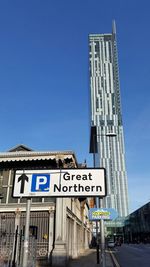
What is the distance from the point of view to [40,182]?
192 inches

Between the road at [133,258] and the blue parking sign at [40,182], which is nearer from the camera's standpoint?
the blue parking sign at [40,182]

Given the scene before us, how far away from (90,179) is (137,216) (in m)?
101

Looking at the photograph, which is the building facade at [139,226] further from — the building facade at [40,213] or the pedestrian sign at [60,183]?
the pedestrian sign at [60,183]

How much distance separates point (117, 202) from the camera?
639 feet

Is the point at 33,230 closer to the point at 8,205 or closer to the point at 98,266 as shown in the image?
the point at 8,205

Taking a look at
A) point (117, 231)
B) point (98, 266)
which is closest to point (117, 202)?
point (117, 231)

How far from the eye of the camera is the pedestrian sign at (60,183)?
4.76m

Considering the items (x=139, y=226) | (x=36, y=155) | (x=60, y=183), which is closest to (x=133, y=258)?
(x=36, y=155)

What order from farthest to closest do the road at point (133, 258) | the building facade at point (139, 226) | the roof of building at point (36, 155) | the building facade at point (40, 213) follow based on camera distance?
the building facade at point (139, 226)
the road at point (133, 258)
the roof of building at point (36, 155)
the building facade at point (40, 213)

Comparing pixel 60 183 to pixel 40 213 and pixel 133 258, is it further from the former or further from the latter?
pixel 133 258

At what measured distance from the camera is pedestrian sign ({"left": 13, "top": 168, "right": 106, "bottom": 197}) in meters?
4.76

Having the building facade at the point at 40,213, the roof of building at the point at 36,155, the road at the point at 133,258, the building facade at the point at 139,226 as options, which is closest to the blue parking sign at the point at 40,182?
the building facade at the point at 40,213

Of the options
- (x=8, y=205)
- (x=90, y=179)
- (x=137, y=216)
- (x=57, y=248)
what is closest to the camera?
(x=90, y=179)

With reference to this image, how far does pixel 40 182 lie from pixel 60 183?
14.4 inches
